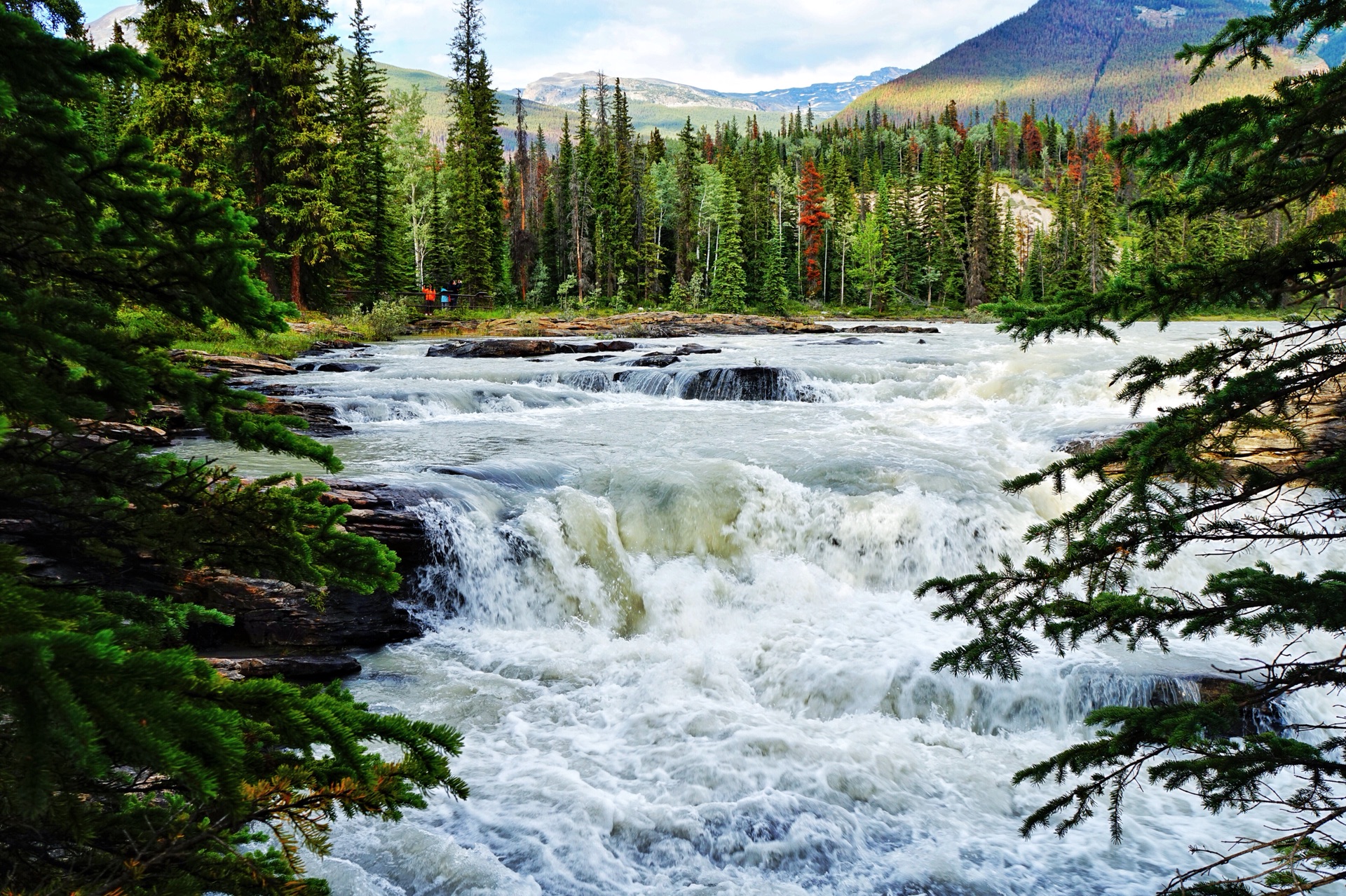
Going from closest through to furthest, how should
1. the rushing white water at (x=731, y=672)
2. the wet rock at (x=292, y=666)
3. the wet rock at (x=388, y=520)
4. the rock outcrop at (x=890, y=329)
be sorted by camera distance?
the rushing white water at (x=731, y=672)
the wet rock at (x=292, y=666)
the wet rock at (x=388, y=520)
the rock outcrop at (x=890, y=329)

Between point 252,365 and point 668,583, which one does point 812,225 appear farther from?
point 668,583

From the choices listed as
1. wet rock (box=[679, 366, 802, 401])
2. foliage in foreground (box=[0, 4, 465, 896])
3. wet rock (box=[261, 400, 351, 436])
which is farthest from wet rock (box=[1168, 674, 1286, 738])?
wet rock (box=[679, 366, 802, 401])

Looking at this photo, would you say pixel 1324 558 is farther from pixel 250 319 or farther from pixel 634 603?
pixel 250 319

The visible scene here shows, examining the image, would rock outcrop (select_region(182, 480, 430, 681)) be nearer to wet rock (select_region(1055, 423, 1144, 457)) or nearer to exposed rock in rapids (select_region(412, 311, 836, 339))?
wet rock (select_region(1055, 423, 1144, 457))

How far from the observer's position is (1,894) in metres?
1.86

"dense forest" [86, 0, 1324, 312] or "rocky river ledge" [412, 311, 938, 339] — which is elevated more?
"dense forest" [86, 0, 1324, 312]

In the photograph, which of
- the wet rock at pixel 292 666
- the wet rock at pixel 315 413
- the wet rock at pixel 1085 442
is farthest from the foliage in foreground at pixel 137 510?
the wet rock at pixel 1085 442

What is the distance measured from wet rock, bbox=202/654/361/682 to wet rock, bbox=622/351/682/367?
57.7ft

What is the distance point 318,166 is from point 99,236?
1421 inches

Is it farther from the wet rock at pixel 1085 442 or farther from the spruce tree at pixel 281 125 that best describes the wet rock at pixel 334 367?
the wet rock at pixel 1085 442

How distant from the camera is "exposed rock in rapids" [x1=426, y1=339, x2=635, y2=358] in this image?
91.9ft

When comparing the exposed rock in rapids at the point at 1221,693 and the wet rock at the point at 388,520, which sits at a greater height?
the wet rock at the point at 388,520

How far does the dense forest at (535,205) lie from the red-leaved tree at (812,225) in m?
0.20

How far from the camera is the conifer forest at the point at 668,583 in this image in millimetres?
2162
